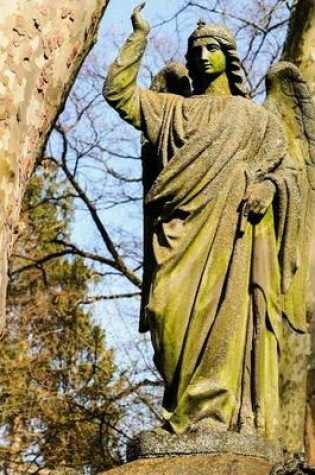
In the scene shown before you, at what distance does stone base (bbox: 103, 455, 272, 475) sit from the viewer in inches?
194

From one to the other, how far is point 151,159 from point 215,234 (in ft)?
1.98

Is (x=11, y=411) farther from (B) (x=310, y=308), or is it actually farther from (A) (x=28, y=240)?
→ (B) (x=310, y=308)

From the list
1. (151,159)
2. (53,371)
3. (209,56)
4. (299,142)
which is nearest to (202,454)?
(151,159)

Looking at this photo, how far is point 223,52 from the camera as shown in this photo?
6102 mm

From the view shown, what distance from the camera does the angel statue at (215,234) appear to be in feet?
17.7

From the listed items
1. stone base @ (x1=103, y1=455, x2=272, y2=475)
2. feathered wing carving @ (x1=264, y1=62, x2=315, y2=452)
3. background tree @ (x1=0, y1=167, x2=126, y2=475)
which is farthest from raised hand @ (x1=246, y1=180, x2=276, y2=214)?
background tree @ (x1=0, y1=167, x2=126, y2=475)

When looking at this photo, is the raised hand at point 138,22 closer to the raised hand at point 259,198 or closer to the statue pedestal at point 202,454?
the raised hand at point 259,198

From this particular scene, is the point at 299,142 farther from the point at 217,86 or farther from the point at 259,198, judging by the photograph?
the point at 259,198

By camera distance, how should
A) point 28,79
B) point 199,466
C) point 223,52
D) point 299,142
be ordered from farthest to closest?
point 28,79, point 299,142, point 223,52, point 199,466

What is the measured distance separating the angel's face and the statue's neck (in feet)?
0.15

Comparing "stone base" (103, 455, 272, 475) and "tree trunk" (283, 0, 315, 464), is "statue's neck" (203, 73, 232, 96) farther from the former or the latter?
"tree trunk" (283, 0, 315, 464)

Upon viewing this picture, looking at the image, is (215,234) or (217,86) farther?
(217,86)

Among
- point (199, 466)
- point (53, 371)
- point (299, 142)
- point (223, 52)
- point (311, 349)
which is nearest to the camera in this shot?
point (199, 466)

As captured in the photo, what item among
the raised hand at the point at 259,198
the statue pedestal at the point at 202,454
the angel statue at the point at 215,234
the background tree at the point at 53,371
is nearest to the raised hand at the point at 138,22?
the angel statue at the point at 215,234
